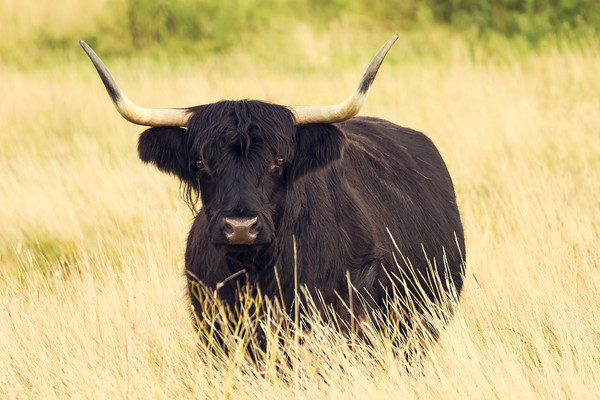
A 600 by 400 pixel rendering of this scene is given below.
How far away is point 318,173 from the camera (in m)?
4.07

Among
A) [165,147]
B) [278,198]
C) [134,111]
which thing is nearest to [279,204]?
[278,198]

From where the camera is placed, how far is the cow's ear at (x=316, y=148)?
3920 millimetres

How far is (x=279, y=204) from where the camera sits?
381 cm

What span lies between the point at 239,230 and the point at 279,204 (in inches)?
18.6

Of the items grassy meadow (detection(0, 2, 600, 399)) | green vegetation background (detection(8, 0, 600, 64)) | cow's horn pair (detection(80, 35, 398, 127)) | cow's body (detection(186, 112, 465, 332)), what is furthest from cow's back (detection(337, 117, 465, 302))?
green vegetation background (detection(8, 0, 600, 64))

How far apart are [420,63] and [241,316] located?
9.77 meters

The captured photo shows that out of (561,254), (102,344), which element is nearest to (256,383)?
(102,344)

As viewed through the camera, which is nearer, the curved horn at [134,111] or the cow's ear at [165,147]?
the curved horn at [134,111]

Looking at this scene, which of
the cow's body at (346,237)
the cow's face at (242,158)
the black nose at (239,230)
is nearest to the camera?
the black nose at (239,230)

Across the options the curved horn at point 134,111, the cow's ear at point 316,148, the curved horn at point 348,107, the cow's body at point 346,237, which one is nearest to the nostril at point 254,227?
the cow's body at point 346,237

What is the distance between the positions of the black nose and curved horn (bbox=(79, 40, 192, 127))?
770 mm

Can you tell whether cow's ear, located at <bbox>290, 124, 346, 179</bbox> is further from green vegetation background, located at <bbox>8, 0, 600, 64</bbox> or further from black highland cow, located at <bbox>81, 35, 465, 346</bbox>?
green vegetation background, located at <bbox>8, 0, 600, 64</bbox>

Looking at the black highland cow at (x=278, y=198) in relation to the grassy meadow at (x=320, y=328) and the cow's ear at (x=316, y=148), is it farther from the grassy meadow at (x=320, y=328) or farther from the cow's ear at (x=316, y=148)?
Answer: the grassy meadow at (x=320, y=328)

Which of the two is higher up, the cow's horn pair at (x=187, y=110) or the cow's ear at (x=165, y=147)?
the cow's horn pair at (x=187, y=110)
